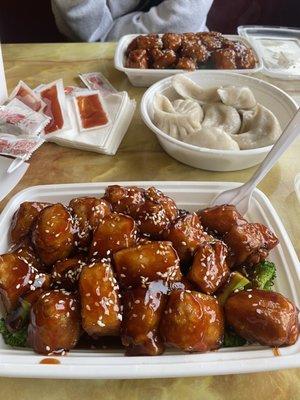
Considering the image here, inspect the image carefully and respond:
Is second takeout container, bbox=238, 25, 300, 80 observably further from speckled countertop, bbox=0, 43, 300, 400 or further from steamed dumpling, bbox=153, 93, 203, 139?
steamed dumpling, bbox=153, 93, 203, 139

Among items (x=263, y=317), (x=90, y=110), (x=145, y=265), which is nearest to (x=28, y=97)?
(x=90, y=110)

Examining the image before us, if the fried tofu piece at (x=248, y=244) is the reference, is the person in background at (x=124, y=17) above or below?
below

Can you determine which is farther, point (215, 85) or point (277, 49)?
point (277, 49)

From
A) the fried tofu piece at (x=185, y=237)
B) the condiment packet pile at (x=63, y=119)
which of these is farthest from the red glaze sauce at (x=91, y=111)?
the fried tofu piece at (x=185, y=237)

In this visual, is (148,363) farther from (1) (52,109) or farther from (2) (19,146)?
(1) (52,109)

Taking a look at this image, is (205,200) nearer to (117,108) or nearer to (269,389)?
(269,389)

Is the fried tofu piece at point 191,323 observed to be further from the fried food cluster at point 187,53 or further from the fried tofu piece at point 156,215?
the fried food cluster at point 187,53
